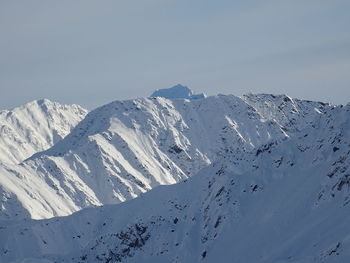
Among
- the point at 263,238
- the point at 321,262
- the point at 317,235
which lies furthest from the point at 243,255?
the point at 321,262

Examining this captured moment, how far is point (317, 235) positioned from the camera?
179 m

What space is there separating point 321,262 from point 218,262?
43150 millimetres

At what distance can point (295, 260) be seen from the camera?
16988cm

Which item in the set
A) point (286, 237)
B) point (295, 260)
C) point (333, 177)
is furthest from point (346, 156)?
point (295, 260)

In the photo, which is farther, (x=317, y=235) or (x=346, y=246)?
A: (x=317, y=235)

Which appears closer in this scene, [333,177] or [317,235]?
[317,235]

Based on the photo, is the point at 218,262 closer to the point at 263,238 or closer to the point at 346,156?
the point at 263,238

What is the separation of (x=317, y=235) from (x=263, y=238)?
19.3 metres

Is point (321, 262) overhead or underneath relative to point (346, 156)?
underneath

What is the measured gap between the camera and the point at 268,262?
18038 cm

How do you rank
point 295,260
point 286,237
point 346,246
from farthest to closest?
1. point 286,237
2. point 295,260
3. point 346,246

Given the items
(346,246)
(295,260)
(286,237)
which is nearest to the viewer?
(346,246)

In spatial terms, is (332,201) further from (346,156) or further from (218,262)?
(218,262)

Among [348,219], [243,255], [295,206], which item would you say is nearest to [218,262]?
[243,255]
